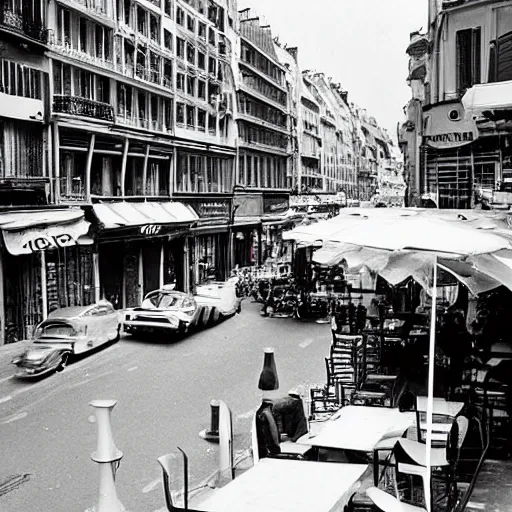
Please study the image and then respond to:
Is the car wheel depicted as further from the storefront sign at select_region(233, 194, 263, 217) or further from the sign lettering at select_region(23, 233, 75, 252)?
the storefront sign at select_region(233, 194, 263, 217)

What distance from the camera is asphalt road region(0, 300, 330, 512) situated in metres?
10.5

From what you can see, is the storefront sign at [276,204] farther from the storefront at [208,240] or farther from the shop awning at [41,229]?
the shop awning at [41,229]

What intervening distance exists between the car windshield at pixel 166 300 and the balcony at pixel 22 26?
820 cm

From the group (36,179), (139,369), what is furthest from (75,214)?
(139,369)

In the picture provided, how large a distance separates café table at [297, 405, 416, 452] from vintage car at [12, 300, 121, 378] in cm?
1011

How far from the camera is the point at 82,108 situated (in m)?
25.5

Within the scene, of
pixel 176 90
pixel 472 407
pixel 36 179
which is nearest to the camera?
pixel 472 407

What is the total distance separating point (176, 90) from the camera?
34344 mm

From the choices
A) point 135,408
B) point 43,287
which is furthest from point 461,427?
point 43,287

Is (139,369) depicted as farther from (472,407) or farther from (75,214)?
(472,407)

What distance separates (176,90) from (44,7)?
36.1 feet

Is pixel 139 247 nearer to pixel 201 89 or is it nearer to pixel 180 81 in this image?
pixel 180 81

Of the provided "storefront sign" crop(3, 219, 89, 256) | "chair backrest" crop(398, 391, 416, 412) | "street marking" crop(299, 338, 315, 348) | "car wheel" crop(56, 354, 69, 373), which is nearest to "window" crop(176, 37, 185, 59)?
"storefront sign" crop(3, 219, 89, 256)

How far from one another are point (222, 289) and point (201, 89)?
14387mm
